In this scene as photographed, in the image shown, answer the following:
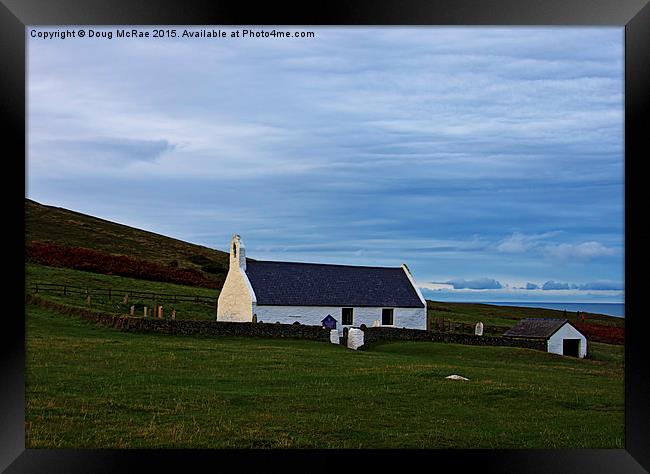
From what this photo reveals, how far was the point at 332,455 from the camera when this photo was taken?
18.6 ft

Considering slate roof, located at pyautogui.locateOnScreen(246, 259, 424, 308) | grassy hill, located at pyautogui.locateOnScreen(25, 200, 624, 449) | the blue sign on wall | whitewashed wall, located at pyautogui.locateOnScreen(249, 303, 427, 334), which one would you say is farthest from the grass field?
slate roof, located at pyautogui.locateOnScreen(246, 259, 424, 308)

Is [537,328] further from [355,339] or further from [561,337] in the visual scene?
[355,339]

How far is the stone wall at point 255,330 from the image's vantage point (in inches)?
823

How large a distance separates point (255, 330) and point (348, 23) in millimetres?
17162

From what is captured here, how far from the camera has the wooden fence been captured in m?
30.5

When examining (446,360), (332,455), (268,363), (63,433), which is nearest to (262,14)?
(332,455)

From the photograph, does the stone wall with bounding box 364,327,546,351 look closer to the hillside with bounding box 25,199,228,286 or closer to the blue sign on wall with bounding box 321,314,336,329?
the blue sign on wall with bounding box 321,314,336,329

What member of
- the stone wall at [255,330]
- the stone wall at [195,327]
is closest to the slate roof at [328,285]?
the stone wall at [255,330]

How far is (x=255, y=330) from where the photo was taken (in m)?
21.9

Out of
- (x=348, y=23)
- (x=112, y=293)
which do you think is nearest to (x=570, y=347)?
(x=112, y=293)

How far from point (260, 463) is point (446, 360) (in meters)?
14.5

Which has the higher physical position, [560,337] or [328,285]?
[328,285]

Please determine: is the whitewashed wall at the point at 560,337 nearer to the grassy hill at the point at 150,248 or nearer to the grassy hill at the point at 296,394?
the grassy hill at the point at 296,394

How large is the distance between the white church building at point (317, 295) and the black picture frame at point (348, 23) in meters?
22.4
